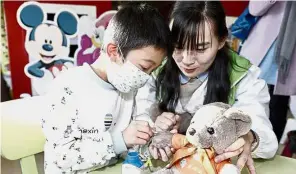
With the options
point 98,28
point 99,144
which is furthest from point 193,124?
point 98,28

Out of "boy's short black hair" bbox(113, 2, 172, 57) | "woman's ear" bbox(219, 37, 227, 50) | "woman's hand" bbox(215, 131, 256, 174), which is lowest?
"woman's hand" bbox(215, 131, 256, 174)

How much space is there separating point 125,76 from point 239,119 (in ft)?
0.82

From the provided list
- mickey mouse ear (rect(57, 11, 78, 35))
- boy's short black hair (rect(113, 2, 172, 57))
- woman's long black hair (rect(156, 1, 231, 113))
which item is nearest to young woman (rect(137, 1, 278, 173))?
woman's long black hair (rect(156, 1, 231, 113))

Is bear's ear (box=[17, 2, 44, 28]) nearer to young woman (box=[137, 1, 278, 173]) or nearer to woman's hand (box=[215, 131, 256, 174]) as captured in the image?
young woman (box=[137, 1, 278, 173])

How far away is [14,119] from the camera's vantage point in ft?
2.61

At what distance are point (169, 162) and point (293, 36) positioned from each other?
2.54ft

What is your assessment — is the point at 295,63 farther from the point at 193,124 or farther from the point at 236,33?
the point at 193,124

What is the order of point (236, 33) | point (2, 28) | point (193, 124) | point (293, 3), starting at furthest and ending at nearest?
point (2, 28)
point (236, 33)
point (293, 3)
point (193, 124)

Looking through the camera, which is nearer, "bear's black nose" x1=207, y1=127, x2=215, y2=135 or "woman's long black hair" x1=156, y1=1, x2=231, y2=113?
"bear's black nose" x1=207, y1=127, x2=215, y2=135

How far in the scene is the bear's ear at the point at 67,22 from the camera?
1.59 metres

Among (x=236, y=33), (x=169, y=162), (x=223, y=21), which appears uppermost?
(x=223, y=21)

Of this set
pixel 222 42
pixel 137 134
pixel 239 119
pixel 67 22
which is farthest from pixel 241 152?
pixel 67 22

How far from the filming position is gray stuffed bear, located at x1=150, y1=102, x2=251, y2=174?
619 millimetres

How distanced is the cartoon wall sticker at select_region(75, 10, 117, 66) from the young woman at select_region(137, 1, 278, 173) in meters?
0.80
